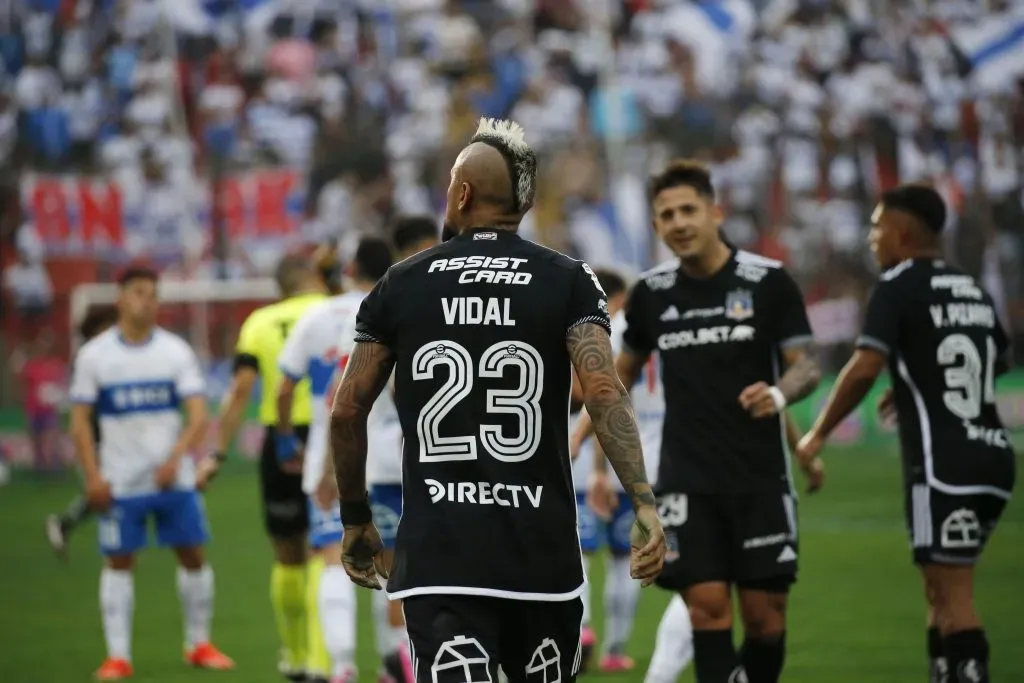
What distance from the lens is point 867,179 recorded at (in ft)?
76.8

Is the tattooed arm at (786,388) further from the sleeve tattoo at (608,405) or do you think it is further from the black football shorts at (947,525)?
the sleeve tattoo at (608,405)

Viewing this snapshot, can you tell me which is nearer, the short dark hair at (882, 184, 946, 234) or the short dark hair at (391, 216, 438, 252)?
the short dark hair at (882, 184, 946, 234)

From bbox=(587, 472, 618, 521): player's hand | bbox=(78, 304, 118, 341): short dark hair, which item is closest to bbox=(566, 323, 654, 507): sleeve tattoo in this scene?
bbox=(587, 472, 618, 521): player's hand

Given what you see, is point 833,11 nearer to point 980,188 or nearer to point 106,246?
point 980,188

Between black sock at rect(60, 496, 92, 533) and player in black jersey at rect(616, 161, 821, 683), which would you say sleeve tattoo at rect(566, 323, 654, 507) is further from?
black sock at rect(60, 496, 92, 533)

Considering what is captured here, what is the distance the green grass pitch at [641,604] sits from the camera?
1002cm

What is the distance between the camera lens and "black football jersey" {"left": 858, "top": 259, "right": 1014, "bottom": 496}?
7082 mm

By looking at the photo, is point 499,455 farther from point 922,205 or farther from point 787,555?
point 922,205

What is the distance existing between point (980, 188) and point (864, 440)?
145 inches

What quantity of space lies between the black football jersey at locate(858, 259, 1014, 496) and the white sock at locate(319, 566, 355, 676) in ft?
10.4

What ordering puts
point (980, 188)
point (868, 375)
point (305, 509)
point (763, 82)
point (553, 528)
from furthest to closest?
point (763, 82)
point (980, 188)
point (305, 509)
point (868, 375)
point (553, 528)

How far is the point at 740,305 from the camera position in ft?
23.0

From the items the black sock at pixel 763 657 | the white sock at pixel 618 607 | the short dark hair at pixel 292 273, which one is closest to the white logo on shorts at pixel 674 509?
the black sock at pixel 763 657

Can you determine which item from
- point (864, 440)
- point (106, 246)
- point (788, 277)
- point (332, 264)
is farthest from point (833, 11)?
point (788, 277)
